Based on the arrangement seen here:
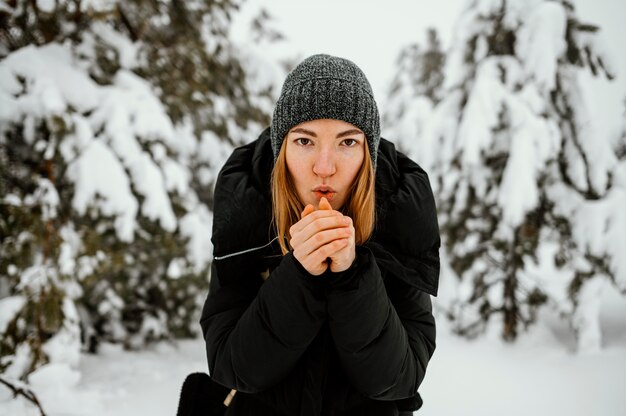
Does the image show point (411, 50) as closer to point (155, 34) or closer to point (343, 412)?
point (155, 34)

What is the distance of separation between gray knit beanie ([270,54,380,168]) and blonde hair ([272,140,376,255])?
0.07m

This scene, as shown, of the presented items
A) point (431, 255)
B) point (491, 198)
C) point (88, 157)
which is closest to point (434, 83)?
point (491, 198)

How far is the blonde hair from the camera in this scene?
1.25 m

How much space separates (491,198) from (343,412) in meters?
4.03

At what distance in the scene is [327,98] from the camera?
121cm

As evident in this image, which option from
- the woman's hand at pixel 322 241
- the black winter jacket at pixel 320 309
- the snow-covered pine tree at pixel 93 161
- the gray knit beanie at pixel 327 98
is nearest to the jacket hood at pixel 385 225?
the black winter jacket at pixel 320 309

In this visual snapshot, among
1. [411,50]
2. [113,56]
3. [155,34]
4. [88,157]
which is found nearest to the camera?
[88,157]

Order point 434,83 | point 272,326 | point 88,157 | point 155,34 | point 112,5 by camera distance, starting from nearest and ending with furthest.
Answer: point 272,326
point 88,157
point 112,5
point 155,34
point 434,83

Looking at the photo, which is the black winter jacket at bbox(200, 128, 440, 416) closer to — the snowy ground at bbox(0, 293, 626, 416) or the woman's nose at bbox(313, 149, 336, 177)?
the woman's nose at bbox(313, 149, 336, 177)

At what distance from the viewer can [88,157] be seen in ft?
9.65

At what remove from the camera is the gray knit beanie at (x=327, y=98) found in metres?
1.21

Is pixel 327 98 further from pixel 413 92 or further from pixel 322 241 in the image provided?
pixel 413 92

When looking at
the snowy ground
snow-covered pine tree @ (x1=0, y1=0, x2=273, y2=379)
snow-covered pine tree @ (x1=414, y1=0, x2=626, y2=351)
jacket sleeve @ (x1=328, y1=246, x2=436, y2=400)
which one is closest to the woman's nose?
jacket sleeve @ (x1=328, y1=246, x2=436, y2=400)

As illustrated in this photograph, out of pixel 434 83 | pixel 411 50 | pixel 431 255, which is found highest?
pixel 411 50
